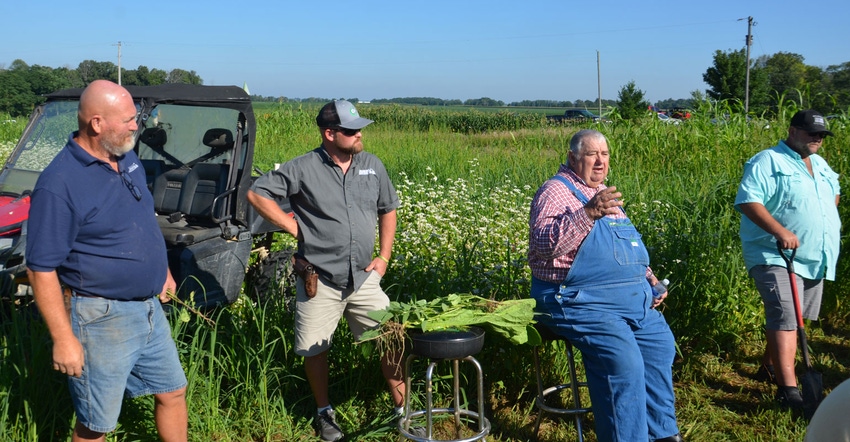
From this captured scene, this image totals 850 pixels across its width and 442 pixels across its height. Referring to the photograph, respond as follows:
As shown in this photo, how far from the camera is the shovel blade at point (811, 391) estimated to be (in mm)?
4543

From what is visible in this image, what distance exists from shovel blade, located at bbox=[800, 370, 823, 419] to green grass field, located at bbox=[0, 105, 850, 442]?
0.35ft

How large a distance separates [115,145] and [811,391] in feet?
13.5

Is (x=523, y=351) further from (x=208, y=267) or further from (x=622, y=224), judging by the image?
(x=208, y=267)

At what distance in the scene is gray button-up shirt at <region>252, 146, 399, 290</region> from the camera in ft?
13.0

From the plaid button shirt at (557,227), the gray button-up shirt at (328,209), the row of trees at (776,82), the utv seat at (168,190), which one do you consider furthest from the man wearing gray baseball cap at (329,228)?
the row of trees at (776,82)

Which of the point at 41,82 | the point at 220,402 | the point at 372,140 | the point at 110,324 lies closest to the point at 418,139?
the point at 372,140

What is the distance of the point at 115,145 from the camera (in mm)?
3066

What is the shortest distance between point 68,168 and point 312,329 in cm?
156

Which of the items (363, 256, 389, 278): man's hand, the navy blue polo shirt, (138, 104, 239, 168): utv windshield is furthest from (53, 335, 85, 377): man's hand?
(138, 104, 239, 168): utv windshield

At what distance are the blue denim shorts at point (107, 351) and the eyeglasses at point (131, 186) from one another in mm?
454

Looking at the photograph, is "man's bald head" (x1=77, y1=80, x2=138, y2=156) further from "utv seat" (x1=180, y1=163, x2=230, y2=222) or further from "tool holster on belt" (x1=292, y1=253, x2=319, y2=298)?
"utv seat" (x1=180, y1=163, x2=230, y2=222)

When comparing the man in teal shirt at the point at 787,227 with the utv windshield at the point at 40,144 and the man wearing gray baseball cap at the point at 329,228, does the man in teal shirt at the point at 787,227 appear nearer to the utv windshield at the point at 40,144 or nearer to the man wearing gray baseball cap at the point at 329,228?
the man wearing gray baseball cap at the point at 329,228

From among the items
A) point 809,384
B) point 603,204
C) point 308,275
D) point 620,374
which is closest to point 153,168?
point 308,275

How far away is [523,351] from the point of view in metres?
4.83
